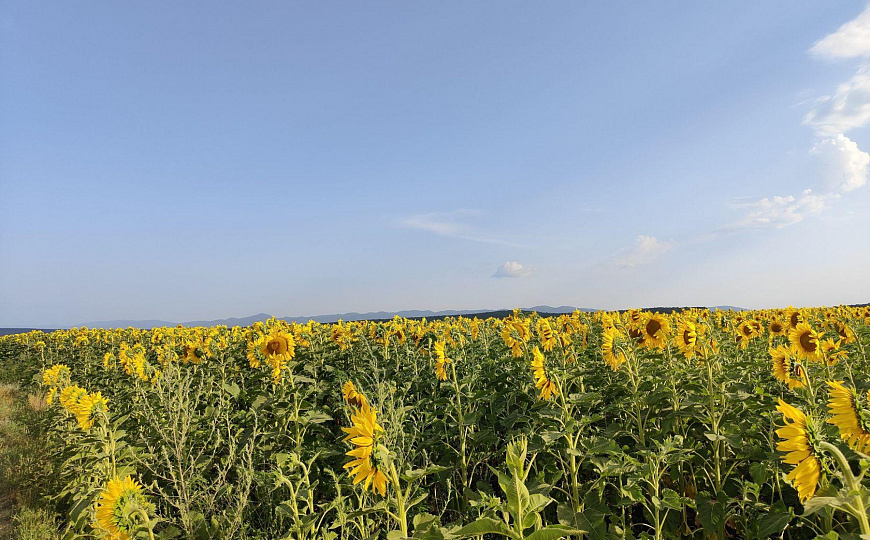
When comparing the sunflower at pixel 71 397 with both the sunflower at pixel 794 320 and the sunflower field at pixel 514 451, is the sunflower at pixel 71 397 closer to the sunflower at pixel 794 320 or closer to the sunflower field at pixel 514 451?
the sunflower field at pixel 514 451

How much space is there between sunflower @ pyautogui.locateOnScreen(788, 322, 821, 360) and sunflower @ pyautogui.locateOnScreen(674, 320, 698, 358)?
1.07 metres

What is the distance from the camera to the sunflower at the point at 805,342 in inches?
184

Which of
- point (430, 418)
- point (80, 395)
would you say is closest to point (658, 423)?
point (430, 418)

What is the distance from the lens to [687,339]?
5.12m

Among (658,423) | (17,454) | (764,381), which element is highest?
(764,381)

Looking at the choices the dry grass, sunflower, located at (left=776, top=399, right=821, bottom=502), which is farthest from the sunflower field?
the dry grass

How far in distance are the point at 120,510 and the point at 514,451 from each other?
7.97 feet

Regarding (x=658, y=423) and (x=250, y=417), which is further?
(x=250, y=417)

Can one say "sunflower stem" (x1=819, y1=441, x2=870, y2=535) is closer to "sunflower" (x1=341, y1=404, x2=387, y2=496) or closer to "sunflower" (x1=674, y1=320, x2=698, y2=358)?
"sunflower" (x1=341, y1=404, x2=387, y2=496)

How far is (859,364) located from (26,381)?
2087 cm

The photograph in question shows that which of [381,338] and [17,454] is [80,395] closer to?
[17,454]

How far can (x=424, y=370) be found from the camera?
720 cm

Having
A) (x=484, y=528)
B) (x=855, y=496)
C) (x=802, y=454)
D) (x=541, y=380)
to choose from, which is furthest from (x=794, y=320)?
(x=484, y=528)

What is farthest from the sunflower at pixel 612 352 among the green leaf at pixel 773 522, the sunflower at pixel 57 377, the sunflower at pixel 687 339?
the sunflower at pixel 57 377
